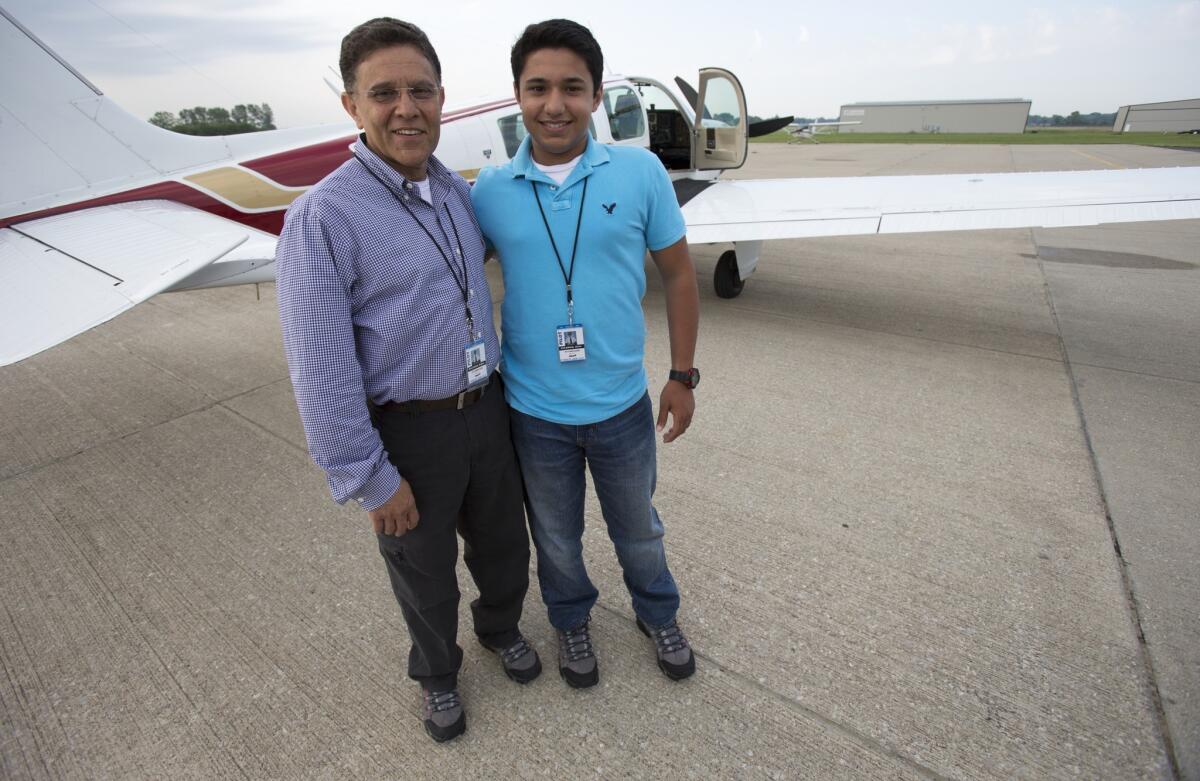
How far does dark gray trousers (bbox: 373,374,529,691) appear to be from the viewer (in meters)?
1.62

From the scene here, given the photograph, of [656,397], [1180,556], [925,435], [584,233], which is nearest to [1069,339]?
[925,435]

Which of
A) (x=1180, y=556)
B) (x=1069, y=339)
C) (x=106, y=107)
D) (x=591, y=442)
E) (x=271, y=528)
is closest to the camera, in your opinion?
(x=591, y=442)

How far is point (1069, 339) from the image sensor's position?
5.07 metres

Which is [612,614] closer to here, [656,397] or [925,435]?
[656,397]

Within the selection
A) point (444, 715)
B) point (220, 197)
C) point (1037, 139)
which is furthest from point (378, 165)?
point (1037, 139)

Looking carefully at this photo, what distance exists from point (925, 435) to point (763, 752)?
243 cm

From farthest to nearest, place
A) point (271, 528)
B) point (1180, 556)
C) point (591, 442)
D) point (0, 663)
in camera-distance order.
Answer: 1. point (271, 528)
2. point (1180, 556)
3. point (0, 663)
4. point (591, 442)

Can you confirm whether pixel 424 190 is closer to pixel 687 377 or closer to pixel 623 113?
pixel 687 377

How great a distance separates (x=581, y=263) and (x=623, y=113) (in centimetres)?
586

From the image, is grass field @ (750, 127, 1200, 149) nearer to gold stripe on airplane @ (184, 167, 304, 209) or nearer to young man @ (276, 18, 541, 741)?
gold stripe on airplane @ (184, 167, 304, 209)

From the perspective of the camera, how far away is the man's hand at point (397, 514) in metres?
1.54

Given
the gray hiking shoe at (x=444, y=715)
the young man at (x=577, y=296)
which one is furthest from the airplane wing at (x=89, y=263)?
the gray hiking shoe at (x=444, y=715)

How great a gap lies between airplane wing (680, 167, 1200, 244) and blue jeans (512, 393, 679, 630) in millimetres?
3877

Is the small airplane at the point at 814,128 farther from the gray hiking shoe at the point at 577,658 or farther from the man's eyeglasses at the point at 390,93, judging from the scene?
the man's eyeglasses at the point at 390,93
